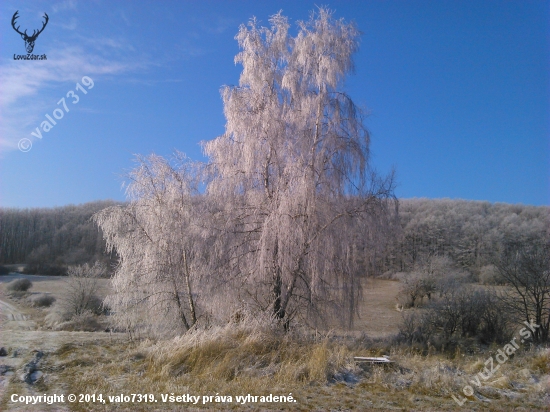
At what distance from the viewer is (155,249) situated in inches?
505

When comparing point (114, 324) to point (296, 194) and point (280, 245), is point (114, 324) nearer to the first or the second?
point (280, 245)

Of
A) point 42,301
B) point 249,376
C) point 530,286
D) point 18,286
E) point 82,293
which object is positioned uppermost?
point 530,286

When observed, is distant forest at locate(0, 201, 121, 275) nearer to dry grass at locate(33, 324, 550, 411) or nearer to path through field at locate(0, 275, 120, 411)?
path through field at locate(0, 275, 120, 411)

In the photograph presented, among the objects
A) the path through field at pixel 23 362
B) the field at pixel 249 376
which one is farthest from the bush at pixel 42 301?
the field at pixel 249 376

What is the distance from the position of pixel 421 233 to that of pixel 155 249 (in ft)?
170

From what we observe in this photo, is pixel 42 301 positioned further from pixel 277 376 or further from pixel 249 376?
pixel 277 376

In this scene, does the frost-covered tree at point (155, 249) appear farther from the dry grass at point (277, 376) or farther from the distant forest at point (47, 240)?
the distant forest at point (47, 240)

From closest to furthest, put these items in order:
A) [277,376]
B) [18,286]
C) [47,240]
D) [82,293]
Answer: [277,376] < [82,293] < [18,286] < [47,240]

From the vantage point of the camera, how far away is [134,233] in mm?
13156

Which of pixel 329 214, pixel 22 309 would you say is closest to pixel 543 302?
→ pixel 329 214

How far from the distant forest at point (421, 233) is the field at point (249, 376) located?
41.8m

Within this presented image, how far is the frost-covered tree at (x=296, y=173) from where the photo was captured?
12.1 metres

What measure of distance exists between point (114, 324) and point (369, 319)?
2174cm

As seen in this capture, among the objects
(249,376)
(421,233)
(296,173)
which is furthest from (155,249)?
(421,233)
